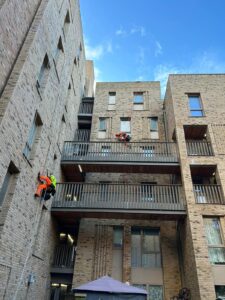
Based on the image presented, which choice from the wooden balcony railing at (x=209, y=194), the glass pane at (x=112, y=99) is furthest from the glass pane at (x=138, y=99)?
the wooden balcony railing at (x=209, y=194)

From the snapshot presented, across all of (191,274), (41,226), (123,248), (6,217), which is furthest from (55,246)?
(191,274)

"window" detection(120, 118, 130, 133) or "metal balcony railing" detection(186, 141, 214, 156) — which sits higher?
"window" detection(120, 118, 130, 133)

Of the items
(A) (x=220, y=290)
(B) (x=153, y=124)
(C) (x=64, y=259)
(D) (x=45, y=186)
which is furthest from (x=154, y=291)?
(B) (x=153, y=124)

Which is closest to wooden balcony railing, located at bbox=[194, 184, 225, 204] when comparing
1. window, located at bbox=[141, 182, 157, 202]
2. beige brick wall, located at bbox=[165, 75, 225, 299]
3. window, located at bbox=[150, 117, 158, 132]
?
beige brick wall, located at bbox=[165, 75, 225, 299]

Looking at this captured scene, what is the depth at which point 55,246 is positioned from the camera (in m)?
12.8

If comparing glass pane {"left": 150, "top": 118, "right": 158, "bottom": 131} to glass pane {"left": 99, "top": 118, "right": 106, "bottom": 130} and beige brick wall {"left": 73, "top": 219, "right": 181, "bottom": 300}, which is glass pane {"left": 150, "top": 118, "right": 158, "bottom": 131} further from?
beige brick wall {"left": 73, "top": 219, "right": 181, "bottom": 300}

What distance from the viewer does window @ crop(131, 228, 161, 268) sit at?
1249 centimetres

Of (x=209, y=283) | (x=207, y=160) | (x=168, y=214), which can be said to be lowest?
(x=209, y=283)

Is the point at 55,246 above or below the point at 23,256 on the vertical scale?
above

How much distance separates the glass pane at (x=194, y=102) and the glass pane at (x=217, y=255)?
27.5 feet

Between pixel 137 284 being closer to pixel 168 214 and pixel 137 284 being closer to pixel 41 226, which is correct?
pixel 168 214

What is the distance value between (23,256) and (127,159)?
7150mm

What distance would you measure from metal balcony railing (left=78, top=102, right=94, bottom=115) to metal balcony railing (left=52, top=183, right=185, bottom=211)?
24.2ft

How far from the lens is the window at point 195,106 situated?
49.0 feet
